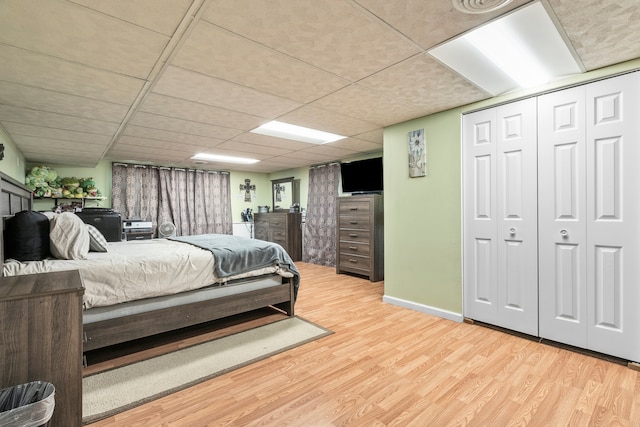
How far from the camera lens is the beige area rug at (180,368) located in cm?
179

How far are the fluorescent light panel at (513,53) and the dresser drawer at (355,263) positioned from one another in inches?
121

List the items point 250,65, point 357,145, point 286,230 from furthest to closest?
1. point 286,230
2. point 357,145
3. point 250,65

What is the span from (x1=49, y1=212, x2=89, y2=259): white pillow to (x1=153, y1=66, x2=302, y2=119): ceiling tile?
4.39ft

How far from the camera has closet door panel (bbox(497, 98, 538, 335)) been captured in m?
2.53

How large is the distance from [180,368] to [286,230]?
439cm

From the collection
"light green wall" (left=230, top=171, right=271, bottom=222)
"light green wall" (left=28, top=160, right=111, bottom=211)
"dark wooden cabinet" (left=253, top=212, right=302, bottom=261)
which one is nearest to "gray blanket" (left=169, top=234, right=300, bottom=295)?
"dark wooden cabinet" (left=253, top=212, right=302, bottom=261)

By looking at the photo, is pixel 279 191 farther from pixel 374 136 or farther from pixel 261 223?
pixel 374 136

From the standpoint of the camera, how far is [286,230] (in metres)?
6.46

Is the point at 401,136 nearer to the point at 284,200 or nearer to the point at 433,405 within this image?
the point at 433,405

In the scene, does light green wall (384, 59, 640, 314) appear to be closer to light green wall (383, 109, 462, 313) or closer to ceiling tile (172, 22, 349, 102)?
light green wall (383, 109, 462, 313)

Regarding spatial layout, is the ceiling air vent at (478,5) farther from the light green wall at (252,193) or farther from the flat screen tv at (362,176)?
the light green wall at (252,193)

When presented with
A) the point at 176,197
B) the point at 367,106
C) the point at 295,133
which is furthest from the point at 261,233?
the point at 367,106

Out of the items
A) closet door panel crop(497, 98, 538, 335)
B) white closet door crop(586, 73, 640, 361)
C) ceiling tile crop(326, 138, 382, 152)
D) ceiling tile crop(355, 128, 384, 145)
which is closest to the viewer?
white closet door crop(586, 73, 640, 361)

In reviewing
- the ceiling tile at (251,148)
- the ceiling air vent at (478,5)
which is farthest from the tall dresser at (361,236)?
the ceiling air vent at (478,5)
